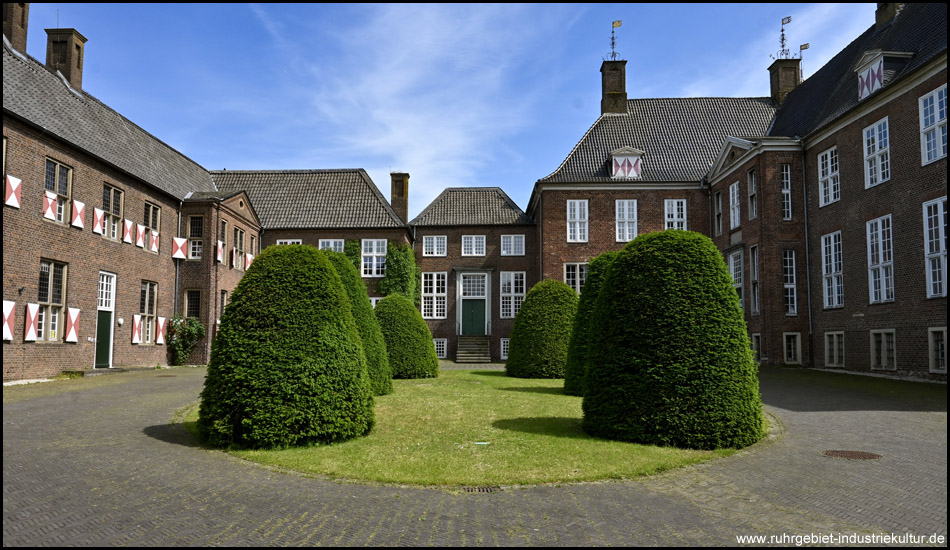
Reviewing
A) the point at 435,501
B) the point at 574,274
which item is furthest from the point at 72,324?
the point at 574,274

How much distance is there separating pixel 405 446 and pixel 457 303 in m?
27.7

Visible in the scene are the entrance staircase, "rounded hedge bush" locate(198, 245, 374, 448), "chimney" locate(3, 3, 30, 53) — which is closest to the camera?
"rounded hedge bush" locate(198, 245, 374, 448)

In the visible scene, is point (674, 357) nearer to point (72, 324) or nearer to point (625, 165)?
point (72, 324)

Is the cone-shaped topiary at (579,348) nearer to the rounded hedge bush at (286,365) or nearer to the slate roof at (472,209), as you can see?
the rounded hedge bush at (286,365)

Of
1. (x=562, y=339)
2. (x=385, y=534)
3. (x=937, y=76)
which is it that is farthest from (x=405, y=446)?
(x=937, y=76)

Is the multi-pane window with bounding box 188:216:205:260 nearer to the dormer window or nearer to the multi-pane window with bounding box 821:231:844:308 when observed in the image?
the dormer window

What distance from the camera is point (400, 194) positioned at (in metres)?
38.6

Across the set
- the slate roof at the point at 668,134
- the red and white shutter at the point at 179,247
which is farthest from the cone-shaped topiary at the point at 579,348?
the red and white shutter at the point at 179,247

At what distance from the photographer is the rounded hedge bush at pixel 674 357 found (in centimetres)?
899

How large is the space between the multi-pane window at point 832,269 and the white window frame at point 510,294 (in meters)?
16.2

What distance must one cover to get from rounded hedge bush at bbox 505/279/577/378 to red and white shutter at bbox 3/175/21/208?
15.5 metres

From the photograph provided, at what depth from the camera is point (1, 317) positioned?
17.0 metres

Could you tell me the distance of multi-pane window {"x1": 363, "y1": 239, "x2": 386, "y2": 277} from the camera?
36.2m

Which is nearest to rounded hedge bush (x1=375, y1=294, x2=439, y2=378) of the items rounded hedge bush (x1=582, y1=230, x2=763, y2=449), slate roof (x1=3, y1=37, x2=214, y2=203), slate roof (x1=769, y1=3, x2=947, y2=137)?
rounded hedge bush (x1=582, y1=230, x2=763, y2=449)
